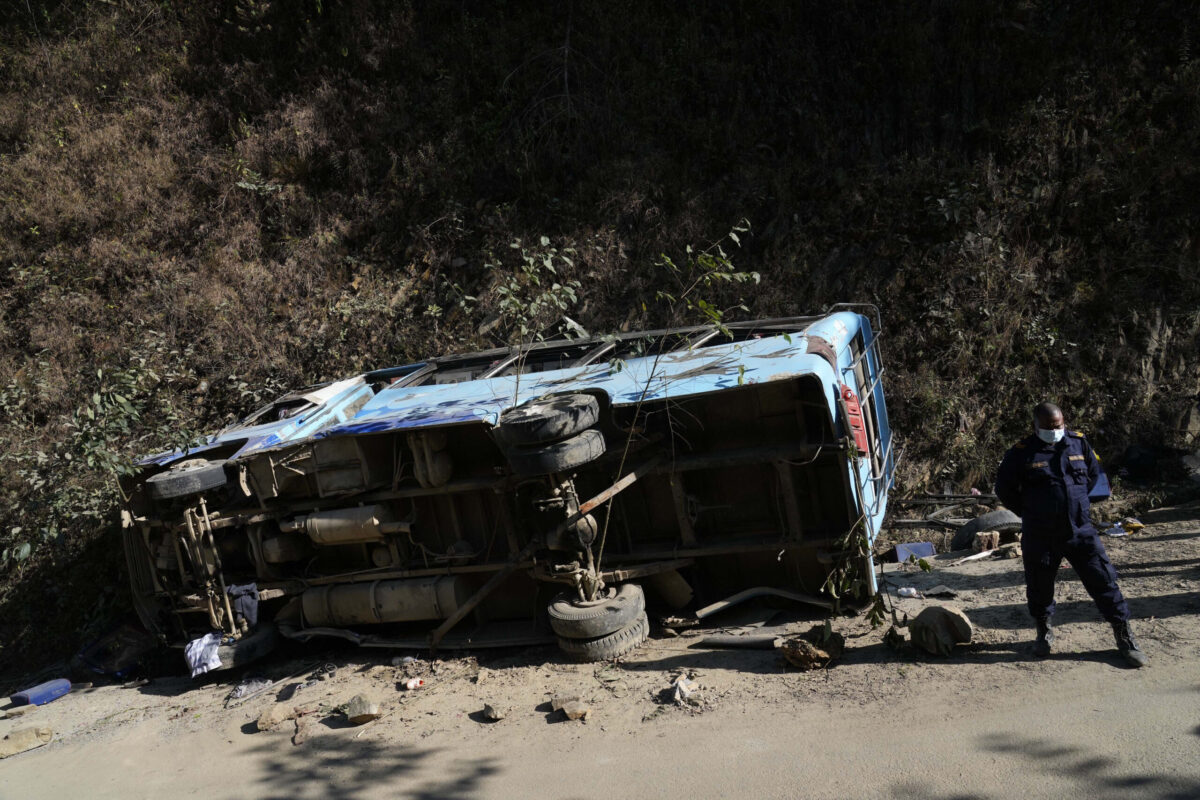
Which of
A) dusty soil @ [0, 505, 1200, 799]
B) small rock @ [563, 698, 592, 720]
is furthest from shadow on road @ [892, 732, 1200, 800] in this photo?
small rock @ [563, 698, 592, 720]

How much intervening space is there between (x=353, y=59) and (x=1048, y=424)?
12.1 m

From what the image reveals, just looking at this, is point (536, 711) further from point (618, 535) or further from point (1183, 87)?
point (1183, 87)

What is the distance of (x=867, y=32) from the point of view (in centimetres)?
1144

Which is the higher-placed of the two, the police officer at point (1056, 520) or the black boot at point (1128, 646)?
the police officer at point (1056, 520)

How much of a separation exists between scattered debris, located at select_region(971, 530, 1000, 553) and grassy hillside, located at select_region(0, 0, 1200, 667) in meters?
1.69

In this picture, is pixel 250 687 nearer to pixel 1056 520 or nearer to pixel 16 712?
pixel 16 712

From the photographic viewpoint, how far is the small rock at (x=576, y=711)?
4816mm

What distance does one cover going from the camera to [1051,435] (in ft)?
15.3

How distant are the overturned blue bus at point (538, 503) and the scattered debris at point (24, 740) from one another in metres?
1.13

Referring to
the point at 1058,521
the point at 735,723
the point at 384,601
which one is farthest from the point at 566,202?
the point at 735,723

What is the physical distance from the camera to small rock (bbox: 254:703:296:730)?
536cm

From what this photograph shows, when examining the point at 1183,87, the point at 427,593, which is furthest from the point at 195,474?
the point at 1183,87

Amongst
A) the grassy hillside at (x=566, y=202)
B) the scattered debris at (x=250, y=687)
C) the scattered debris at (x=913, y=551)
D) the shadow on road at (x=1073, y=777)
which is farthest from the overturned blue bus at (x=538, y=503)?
the shadow on road at (x=1073, y=777)

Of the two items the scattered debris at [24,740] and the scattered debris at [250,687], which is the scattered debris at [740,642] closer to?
the scattered debris at [250,687]
